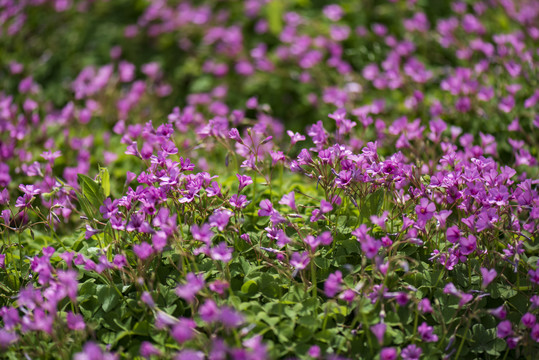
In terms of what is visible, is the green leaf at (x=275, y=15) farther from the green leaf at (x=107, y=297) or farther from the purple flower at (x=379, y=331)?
the purple flower at (x=379, y=331)

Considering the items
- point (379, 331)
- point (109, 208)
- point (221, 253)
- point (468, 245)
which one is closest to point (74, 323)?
point (109, 208)

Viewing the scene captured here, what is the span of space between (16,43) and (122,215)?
4.52 metres

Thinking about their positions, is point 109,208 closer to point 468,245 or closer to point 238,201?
point 238,201

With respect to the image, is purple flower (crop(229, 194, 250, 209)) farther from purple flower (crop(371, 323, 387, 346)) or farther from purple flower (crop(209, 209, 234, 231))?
purple flower (crop(371, 323, 387, 346))

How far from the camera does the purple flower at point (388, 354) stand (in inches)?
84.4

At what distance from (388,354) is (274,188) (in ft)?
4.91

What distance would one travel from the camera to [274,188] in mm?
3438

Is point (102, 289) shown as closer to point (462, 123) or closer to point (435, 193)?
point (435, 193)

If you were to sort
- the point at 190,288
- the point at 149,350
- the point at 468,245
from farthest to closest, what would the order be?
the point at 468,245 → the point at 149,350 → the point at 190,288

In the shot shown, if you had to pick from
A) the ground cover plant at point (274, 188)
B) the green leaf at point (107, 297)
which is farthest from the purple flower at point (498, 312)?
the green leaf at point (107, 297)

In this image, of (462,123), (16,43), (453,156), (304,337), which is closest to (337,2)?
(462,123)

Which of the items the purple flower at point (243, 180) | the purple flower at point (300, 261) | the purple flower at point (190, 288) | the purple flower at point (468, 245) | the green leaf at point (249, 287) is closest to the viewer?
the purple flower at point (190, 288)

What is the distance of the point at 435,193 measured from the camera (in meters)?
2.82

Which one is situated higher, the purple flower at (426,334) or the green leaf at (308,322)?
the green leaf at (308,322)
